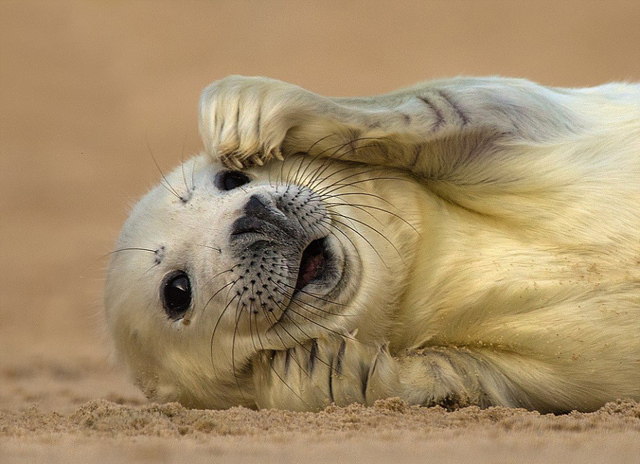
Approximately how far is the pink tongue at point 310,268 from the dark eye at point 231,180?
0.45 metres

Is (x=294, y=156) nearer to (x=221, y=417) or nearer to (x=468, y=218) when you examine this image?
(x=468, y=218)

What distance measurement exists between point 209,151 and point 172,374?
869mm

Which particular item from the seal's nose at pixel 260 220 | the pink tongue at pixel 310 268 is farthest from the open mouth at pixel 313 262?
the seal's nose at pixel 260 220

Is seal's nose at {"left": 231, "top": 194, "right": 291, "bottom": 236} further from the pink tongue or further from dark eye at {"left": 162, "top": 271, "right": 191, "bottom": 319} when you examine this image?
dark eye at {"left": 162, "top": 271, "right": 191, "bottom": 319}

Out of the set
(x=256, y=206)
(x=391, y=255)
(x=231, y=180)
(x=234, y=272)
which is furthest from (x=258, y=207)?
(x=391, y=255)

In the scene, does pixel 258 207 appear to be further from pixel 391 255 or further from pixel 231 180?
pixel 391 255

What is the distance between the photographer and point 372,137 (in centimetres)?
406

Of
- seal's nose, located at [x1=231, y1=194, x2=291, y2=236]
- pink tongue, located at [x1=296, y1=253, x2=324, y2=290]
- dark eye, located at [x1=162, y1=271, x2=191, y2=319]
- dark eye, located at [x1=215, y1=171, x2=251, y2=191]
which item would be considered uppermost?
dark eye, located at [x1=215, y1=171, x2=251, y2=191]

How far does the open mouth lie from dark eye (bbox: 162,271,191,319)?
1.36ft

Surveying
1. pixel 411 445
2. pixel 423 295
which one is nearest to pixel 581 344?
pixel 423 295

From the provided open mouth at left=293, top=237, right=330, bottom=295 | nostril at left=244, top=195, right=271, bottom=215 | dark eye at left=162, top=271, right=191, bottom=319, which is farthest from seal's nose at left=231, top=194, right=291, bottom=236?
dark eye at left=162, top=271, right=191, bottom=319

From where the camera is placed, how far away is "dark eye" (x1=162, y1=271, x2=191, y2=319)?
3.90 m

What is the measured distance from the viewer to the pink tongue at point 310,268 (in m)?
3.82

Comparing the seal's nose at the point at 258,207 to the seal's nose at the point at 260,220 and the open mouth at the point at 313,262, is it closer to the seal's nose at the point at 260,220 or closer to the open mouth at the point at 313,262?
the seal's nose at the point at 260,220
